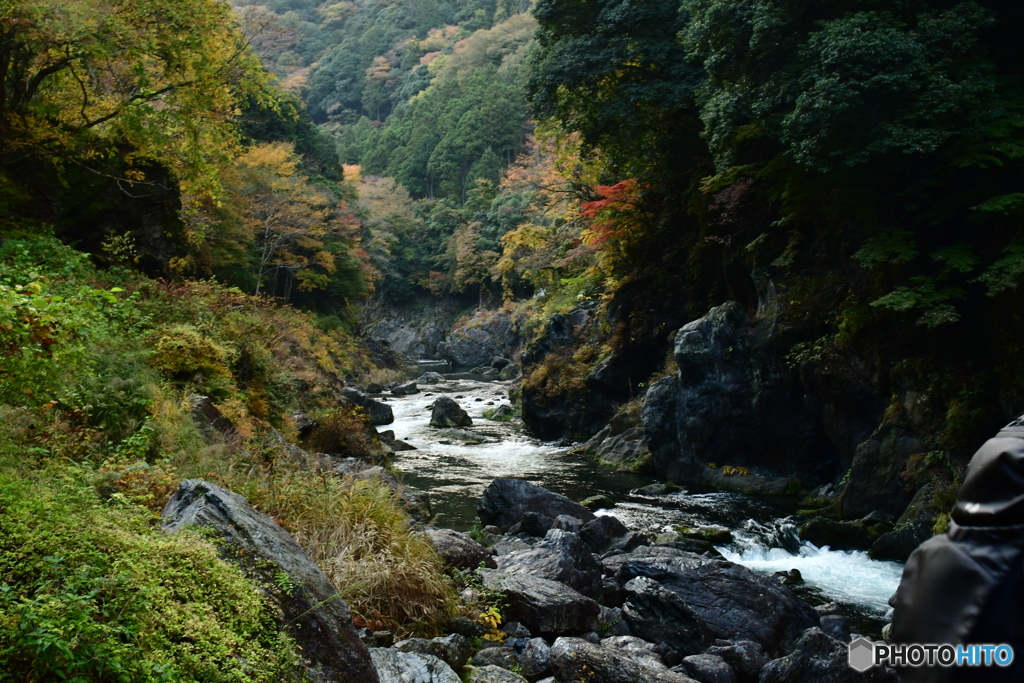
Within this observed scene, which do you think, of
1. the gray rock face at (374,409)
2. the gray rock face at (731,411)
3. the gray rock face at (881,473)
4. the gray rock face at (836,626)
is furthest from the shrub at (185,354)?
the gray rock face at (374,409)

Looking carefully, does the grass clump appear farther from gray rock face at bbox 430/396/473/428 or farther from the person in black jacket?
gray rock face at bbox 430/396/473/428

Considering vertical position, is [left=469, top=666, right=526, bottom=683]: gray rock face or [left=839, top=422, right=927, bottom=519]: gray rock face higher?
[left=469, top=666, right=526, bottom=683]: gray rock face

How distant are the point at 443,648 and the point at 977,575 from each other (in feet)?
13.7

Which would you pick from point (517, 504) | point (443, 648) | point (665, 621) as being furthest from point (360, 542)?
point (517, 504)

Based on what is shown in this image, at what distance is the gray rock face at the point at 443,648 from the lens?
4508 millimetres

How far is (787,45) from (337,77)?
267 ft

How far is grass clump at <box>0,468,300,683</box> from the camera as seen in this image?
2.38 metres

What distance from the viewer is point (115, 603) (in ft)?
8.86

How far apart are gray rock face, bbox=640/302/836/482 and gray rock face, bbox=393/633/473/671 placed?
35.3ft

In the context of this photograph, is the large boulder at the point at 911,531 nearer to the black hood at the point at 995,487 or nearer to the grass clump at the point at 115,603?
the grass clump at the point at 115,603

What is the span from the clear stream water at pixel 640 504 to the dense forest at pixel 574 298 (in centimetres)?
109

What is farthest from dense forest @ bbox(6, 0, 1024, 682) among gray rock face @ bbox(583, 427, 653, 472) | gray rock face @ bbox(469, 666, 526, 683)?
gray rock face @ bbox(469, 666, 526, 683)

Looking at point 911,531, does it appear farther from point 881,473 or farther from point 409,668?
point 409,668

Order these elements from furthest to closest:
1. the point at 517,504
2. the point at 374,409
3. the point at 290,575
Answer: the point at 374,409, the point at 517,504, the point at 290,575
